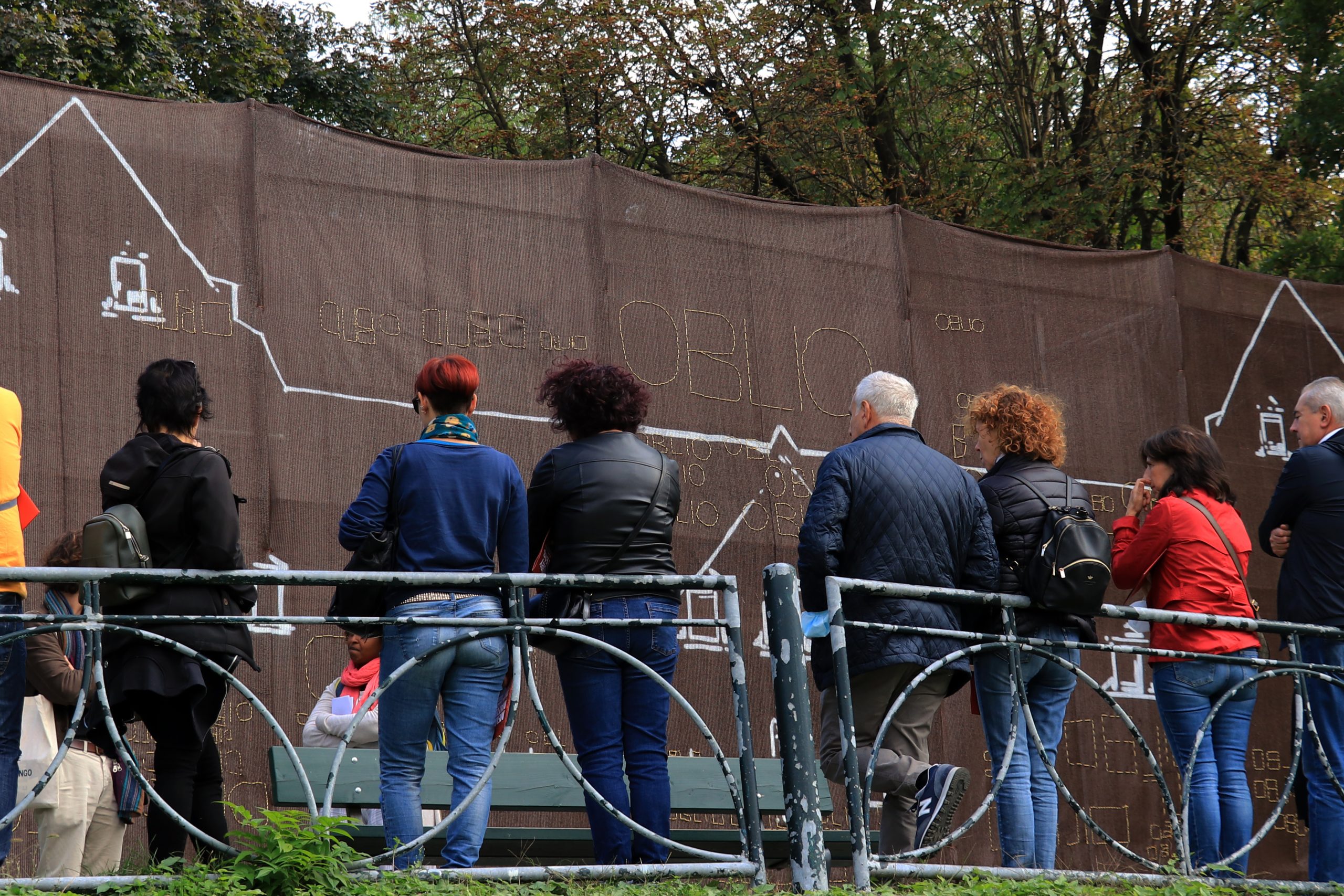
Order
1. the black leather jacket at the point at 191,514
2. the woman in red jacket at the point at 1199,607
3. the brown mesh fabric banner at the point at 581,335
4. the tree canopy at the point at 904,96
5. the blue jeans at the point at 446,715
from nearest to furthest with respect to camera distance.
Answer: the blue jeans at the point at 446,715, the black leather jacket at the point at 191,514, the woman in red jacket at the point at 1199,607, the brown mesh fabric banner at the point at 581,335, the tree canopy at the point at 904,96

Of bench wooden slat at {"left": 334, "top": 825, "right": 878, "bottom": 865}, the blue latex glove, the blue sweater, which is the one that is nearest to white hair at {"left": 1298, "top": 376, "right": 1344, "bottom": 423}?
bench wooden slat at {"left": 334, "top": 825, "right": 878, "bottom": 865}

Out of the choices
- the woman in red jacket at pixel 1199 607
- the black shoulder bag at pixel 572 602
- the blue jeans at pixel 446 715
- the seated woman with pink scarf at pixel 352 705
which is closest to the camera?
the blue jeans at pixel 446 715

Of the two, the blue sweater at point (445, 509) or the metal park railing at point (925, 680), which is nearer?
the metal park railing at point (925, 680)

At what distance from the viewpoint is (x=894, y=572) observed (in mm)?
4645

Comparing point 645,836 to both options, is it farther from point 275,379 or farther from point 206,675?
point 275,379

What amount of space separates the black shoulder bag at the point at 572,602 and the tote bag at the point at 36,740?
192 centimetres

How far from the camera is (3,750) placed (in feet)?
13.6

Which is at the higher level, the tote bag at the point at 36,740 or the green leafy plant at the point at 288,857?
the tote bag at the point at 36,740

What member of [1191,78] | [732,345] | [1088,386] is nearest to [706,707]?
[732,345]

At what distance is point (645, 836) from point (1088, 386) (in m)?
5.38

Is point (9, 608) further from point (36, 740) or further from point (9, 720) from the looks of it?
point (36, 740)

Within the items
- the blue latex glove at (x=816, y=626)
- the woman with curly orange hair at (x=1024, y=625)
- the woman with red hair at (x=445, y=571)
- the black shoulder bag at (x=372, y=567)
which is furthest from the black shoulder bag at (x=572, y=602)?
the woman with curly orange hair at (x=1024, y=625)

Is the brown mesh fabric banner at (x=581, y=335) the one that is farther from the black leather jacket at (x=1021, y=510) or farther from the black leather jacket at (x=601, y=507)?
the black leather jacket at (x=1021, y=510)

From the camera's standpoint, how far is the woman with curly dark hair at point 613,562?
14.5 feet
